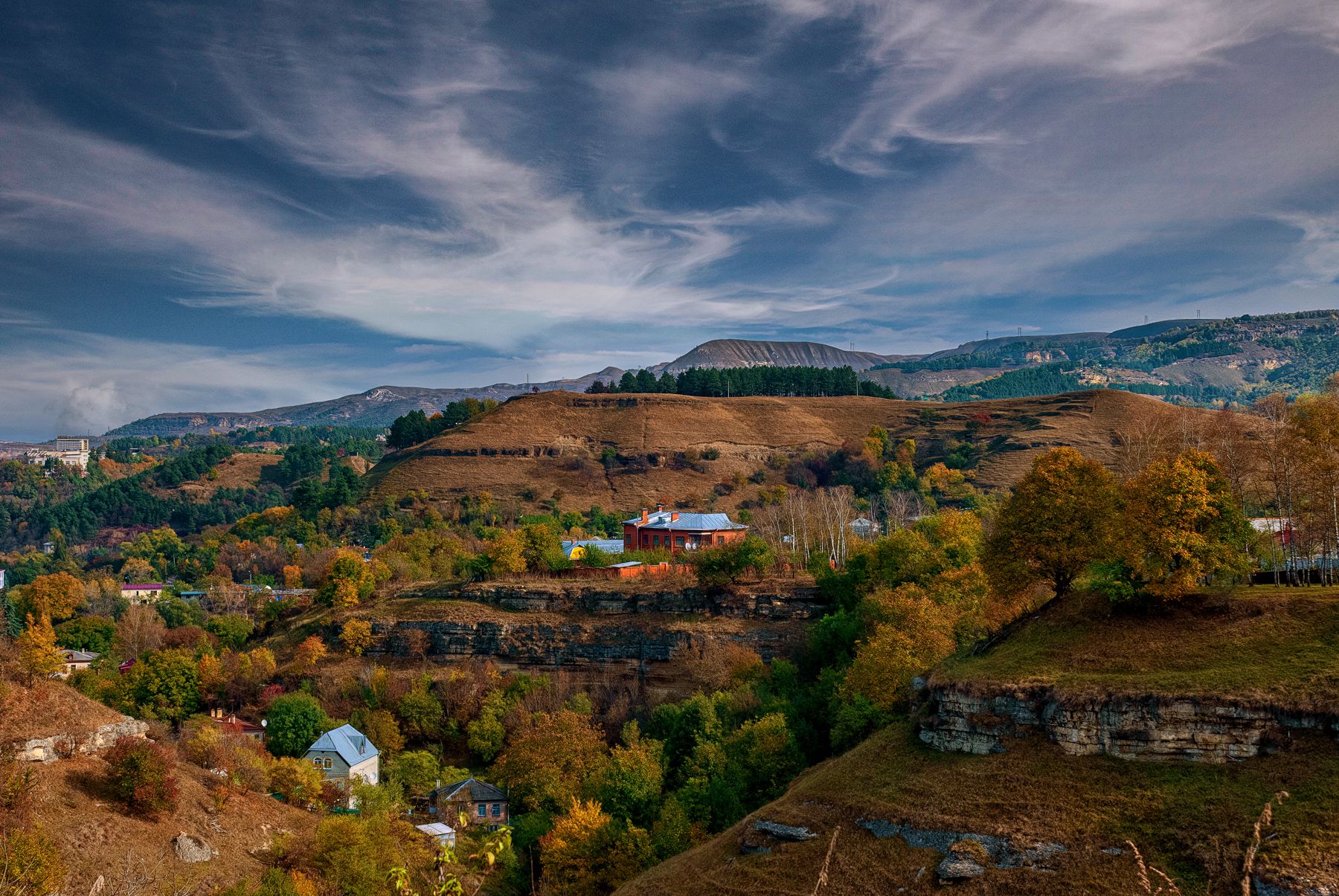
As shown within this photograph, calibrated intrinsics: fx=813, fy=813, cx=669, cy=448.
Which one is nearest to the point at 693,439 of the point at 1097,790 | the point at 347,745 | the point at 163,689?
the point at 163,689

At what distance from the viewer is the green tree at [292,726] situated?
52.5 m

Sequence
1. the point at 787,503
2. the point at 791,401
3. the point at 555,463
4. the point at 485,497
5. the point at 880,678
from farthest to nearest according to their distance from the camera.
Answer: the point at 791,401 < the point at 555,463 < the point at 485,497 < the point at 787,503 < the point at 880,678

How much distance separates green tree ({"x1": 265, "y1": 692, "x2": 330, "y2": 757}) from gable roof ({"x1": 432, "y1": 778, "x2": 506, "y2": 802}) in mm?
10160

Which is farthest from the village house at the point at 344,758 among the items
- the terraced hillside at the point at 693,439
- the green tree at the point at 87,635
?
the terraced hillside at the point at 693,439

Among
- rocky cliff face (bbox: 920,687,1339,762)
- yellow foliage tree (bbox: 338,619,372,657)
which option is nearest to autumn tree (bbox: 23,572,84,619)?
yellow foliage tree (bbox: 338,619,372,657)

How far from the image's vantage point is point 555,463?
432 ft

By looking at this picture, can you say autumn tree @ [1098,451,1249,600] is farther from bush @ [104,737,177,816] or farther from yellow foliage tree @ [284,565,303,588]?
yellow foliage tree @ [284,565,303,588]

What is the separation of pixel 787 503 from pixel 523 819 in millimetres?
62155

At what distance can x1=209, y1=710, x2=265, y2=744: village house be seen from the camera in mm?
53281

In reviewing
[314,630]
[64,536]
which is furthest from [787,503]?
[64,536]

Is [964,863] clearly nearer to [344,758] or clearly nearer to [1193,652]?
[1193,652]

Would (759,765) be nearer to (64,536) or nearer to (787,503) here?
(787,503)

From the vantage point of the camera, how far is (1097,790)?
73.7ft

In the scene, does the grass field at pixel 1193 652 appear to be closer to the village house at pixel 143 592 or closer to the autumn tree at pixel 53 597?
the autumn tree at pixel 53 597
